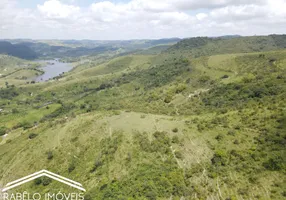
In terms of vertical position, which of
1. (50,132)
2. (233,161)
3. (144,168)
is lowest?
(50,132)

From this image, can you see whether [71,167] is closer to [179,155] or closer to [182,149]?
[179,155]

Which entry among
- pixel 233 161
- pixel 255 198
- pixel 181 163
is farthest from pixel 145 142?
pixel 255 198

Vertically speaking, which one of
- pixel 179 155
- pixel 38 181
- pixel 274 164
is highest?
pixel 274 164

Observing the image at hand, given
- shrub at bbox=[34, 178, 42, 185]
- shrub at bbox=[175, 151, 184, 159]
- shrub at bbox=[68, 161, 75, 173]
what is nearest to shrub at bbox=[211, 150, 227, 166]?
shrub at bbox=[175, 151, 184, 159]

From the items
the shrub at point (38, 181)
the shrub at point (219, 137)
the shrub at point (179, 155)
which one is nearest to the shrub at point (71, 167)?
the shrub at point (38, 181)

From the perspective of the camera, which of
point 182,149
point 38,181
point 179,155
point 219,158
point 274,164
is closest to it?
point 274,164

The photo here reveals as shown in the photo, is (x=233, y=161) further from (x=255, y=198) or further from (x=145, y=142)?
(x=145, y=142)

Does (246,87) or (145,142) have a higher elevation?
(246,87)

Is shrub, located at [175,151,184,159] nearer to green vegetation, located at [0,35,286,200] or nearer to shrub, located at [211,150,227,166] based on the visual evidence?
green vegetation, located at [0,35,286,200]

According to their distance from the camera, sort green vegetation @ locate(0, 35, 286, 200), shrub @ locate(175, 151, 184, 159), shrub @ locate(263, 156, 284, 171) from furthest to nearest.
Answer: shrub @ locate(175, 151, 184, 159) → green vegetation @ locate(0, 35, 286, 200) → shrub @ locate(263, 156, 284, 171)

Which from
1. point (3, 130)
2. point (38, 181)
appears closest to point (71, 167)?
point (38, 181)

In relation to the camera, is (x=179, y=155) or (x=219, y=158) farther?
(x=179, y=155)
